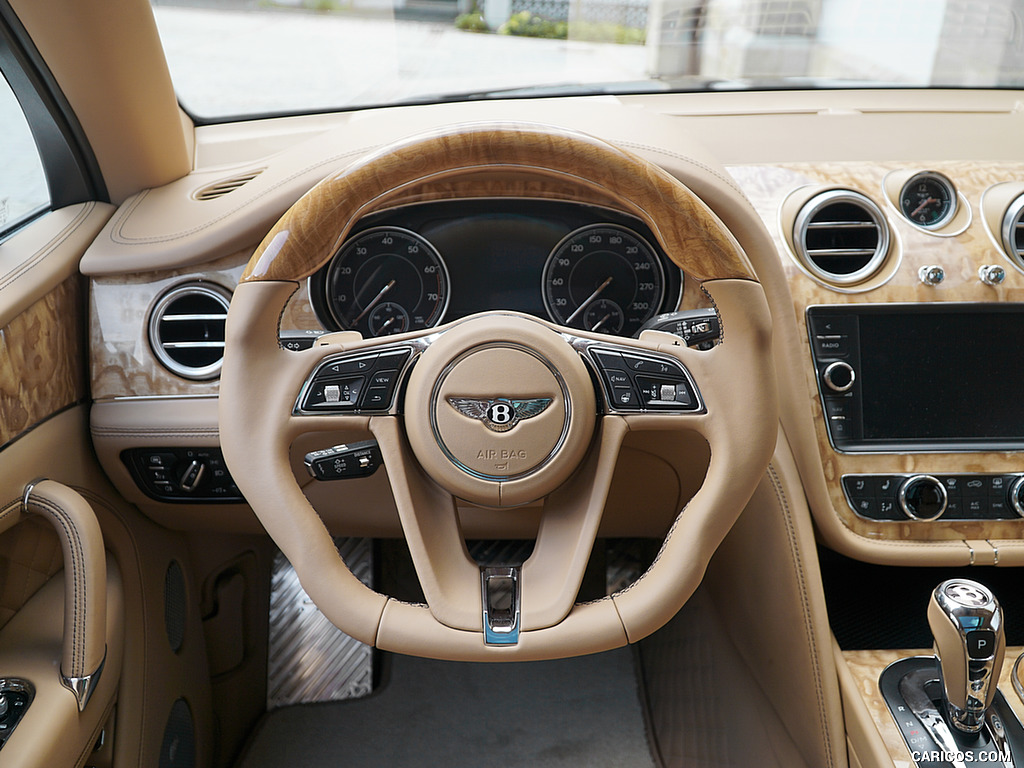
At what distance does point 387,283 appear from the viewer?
4.38ft

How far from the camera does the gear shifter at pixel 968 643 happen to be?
3.20 ft

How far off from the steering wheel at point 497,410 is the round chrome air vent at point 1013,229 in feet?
2.47

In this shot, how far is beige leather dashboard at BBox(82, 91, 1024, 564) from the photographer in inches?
49.1

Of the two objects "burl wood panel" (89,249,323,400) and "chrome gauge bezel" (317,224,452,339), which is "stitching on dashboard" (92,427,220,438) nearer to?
"burl wood panel" (89,249,323,400)

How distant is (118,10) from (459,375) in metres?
0.92

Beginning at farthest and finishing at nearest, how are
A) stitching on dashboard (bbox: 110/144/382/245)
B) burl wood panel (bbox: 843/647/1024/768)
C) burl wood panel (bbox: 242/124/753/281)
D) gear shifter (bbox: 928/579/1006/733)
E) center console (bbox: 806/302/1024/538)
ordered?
center console (bbox: 806/302/1024/538) → stitching on dashboard (bbox: 110/144/382/245) → burl wood panel (bbox: 843/647/1024/768) → gear shifter (bbox: 928/579/1006/733) → burl wood panel (bbox: 242/124/753/281)

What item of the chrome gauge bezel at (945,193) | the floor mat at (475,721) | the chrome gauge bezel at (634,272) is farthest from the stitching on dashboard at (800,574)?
the floor mat at (475,721)

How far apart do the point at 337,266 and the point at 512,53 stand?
77cm

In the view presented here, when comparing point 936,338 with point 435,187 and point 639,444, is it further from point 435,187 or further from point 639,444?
point 435,187

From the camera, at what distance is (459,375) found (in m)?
0.92

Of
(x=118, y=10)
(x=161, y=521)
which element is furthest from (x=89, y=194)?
(x=161, y=521)

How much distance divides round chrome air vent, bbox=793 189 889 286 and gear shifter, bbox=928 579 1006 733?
22.3 inches

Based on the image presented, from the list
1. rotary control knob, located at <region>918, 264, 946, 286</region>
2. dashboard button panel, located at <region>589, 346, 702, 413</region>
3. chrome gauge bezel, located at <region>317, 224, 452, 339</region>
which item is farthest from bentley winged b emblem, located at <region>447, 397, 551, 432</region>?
rotary control knob, located at <region>918, 264, 946, 286</region>

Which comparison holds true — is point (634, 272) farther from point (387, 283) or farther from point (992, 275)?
point (992, 275)
